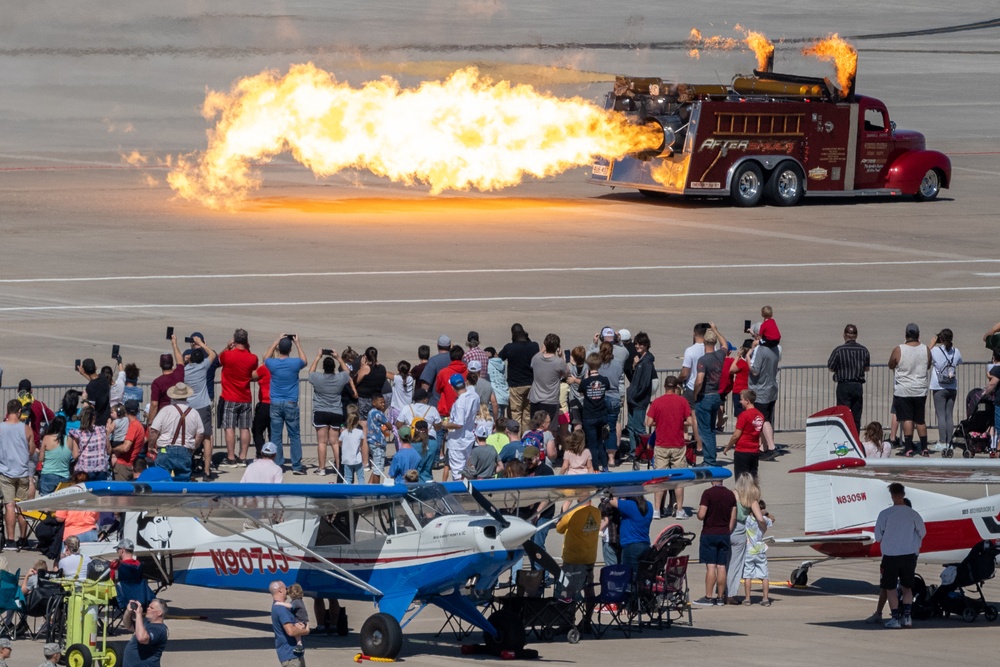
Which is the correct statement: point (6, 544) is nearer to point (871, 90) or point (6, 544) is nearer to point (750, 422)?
point (750, 422)

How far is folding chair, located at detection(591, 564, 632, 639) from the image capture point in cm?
1667

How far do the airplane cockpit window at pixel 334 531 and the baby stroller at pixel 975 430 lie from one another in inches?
403

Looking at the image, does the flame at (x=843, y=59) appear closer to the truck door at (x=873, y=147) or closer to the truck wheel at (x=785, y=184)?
the truck door at (x=873, y=147)

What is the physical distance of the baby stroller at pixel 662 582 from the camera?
16.7 m

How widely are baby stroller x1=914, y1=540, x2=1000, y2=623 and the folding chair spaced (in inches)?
131

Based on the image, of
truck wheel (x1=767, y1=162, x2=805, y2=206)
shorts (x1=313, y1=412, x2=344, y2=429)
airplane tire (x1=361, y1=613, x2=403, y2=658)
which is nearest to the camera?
airplane tire (x1=361, y1=613, x2=403, y2=658)

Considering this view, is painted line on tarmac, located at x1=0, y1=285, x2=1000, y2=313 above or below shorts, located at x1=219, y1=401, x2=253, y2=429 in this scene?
above

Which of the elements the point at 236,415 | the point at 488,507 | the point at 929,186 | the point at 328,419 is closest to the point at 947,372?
the point at 328,419

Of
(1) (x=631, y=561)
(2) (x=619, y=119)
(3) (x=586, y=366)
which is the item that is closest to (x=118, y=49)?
(2) (x=619, y=119)

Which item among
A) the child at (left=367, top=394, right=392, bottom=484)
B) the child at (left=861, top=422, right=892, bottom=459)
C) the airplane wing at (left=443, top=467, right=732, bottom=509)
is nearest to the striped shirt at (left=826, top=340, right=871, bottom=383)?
the child at (left=861, top=422, right=892, bottom=459)

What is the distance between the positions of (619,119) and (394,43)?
144 ft

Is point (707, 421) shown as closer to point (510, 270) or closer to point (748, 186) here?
point (510, 270)

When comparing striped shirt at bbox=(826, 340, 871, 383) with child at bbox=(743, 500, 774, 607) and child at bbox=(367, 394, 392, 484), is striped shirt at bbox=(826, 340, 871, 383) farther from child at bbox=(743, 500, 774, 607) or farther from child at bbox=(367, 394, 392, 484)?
child at bbox=(367, 394, 392, 484)

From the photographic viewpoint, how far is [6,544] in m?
19.5
